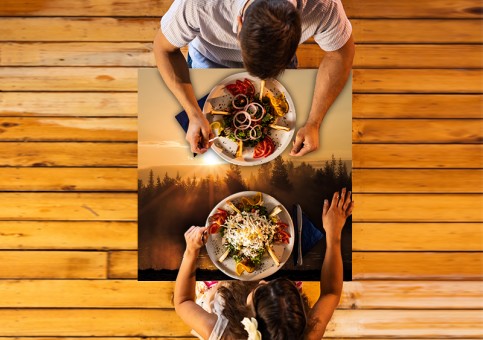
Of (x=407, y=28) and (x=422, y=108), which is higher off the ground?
(x=407, y=28)

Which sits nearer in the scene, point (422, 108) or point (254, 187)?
point (254, 187)

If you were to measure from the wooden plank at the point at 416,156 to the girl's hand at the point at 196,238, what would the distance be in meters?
1.09

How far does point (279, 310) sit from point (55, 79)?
1.82 m

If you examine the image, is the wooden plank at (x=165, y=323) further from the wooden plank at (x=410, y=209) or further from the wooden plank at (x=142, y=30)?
the wooden plank at (x=142, y=30)

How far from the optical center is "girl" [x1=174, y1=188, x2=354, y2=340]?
1.72 metres

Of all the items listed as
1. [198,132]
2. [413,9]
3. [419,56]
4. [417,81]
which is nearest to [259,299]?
[198,132]

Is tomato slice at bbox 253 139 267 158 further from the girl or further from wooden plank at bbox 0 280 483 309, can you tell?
wooden plank at bbox 0 280 483 309

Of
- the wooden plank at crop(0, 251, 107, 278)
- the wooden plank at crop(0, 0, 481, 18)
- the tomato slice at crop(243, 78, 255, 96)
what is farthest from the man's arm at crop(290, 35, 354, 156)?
the wooden plank at crop(0, 251, 107, 278)

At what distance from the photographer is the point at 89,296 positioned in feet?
8.53

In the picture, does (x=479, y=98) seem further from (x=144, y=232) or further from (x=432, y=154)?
(x=144, y=232)

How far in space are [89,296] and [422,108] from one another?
7.07ft

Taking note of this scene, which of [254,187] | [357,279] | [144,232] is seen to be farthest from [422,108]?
[144,232]

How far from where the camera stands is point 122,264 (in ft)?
8.55

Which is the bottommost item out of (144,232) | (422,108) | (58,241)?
(58,241)
